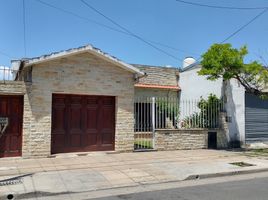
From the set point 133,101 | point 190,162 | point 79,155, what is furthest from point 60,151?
point 190,162

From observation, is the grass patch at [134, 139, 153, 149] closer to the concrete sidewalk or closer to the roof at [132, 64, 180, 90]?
the concrete sidewalk

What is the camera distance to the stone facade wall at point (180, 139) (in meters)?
15.5

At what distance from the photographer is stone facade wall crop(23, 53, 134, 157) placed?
1290 centimetres

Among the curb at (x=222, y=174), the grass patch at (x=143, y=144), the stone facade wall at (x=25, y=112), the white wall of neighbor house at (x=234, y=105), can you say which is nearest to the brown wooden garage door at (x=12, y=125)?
the stone facade wall at (x=25, y=112)

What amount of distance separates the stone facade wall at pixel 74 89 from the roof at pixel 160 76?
21.3 ft

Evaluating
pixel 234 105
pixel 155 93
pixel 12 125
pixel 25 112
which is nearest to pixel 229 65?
pixel 234 105

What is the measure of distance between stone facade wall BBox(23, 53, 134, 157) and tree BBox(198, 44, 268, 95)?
11.6 ft

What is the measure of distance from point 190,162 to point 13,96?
6.96 meters

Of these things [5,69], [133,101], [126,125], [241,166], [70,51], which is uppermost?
[70,51]

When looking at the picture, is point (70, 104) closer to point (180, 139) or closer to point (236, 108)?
point (180, 139)

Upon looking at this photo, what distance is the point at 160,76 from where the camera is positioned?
862 inches

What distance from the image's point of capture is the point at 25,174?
388 inches

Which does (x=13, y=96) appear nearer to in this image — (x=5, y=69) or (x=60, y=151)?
(x=5, y=69)

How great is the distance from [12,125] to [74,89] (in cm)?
268
